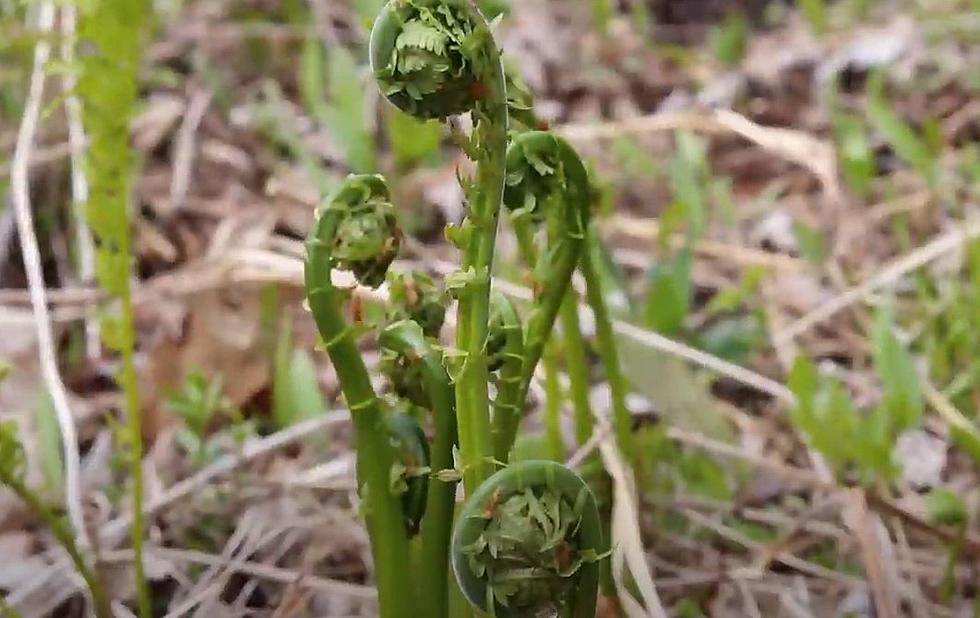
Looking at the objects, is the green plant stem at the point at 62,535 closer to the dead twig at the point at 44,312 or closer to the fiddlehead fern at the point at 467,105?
the dead twig at the point at 44,312

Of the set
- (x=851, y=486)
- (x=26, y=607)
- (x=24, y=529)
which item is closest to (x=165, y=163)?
(x=24, y=529)

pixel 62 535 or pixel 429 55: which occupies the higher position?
pixel 429 55

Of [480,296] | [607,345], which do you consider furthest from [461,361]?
[607,345]

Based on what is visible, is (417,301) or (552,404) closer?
(417,301)

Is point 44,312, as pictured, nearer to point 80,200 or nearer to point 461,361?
point 80,200

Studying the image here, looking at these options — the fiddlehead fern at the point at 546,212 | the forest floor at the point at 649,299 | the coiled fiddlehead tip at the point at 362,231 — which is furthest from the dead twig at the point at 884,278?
the coiled fiddlehead tip at the point at 362,231

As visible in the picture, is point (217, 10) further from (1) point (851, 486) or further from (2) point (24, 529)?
(1) point (851, 486)

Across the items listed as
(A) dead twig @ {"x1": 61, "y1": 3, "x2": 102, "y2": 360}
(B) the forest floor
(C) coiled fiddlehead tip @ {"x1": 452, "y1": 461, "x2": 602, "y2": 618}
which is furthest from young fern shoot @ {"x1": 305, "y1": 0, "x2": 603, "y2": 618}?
(A) dead twig @ {"x1": 61, "y1": 3, "x2": 102, "y2": 360}
